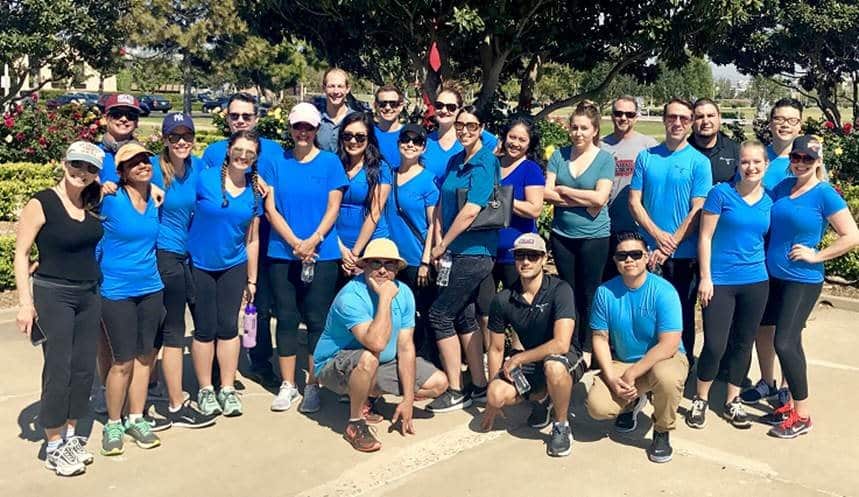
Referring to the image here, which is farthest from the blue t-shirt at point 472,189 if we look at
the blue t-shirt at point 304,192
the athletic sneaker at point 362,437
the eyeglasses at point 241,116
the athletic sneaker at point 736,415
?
the athletic sneaker at point 736,415

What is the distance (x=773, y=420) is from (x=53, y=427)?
3.91 metres

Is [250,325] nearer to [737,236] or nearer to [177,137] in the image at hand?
[177,137]

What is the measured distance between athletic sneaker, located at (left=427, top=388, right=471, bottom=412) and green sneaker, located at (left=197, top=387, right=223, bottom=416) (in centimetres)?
124

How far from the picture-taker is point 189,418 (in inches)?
182

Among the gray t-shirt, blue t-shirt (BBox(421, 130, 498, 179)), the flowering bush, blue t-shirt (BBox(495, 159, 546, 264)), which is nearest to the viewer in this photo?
blue t-shirt (BBox(495, 159, 546, 264))

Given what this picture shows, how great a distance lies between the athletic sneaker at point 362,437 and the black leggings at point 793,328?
2.31 metres

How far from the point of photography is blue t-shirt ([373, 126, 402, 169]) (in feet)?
16.6

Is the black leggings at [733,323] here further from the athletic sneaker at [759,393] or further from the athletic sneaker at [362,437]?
the athletic sneaker at [362,437]

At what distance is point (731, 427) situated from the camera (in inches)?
186

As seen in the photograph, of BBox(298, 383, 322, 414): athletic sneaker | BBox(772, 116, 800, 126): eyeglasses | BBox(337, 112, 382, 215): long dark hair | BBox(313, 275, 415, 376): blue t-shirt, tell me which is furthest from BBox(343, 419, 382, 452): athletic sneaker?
BBox(772, 116, 800, 126): eyeglasses

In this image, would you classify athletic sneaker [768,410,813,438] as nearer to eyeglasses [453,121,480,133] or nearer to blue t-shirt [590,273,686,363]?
Answer: blue t-shirt [590,273,686,363]

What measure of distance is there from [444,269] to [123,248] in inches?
68.9

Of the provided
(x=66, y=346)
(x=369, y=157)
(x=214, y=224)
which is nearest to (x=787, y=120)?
(x=369, y=157)

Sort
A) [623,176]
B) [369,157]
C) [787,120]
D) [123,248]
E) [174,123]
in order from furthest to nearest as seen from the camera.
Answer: [623,176] → [787,120] → [369,157] → [174,123] → [123,248]
